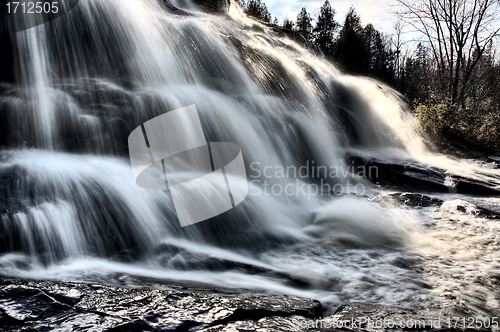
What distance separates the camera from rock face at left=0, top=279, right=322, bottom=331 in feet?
5.86

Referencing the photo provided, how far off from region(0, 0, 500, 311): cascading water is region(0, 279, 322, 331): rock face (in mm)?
636

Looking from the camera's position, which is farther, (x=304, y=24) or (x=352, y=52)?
(x=304, y=24)

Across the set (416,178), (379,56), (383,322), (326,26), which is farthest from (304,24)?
(383,322)

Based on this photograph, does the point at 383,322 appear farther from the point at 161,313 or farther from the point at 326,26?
the point at 326,26

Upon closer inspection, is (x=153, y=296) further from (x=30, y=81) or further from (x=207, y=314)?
(x=30, y=81)

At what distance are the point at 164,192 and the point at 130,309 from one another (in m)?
2.59

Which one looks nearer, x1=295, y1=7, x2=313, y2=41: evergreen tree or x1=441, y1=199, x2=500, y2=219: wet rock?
x1=441, y1=199, x2=500, y2=219: wet rock

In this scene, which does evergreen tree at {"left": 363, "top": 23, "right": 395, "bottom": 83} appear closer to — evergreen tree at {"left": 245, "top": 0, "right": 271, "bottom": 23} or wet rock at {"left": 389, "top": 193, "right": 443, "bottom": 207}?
evergreen tree at {"left": 245, "top": 0, "right": 271, "bottom": 23}

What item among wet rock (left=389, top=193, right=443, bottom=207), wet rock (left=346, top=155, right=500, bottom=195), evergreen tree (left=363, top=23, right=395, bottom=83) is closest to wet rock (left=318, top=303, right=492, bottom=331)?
wet rock (left=389, top=193, right=443, bottom=207)

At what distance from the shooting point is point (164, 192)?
444cm

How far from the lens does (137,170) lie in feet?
16.5

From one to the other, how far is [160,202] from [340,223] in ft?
9.88

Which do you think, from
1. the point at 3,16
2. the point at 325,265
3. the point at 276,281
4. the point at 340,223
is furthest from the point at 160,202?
the point at 3,16

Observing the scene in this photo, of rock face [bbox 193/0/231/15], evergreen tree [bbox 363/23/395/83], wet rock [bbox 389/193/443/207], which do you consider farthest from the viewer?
evergreen tree [bbox 363/23/395/83]
